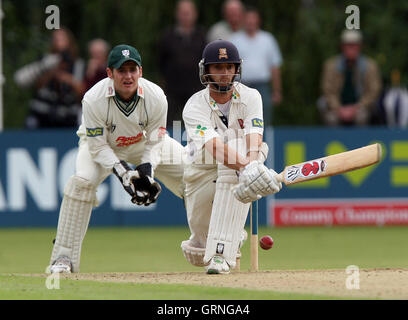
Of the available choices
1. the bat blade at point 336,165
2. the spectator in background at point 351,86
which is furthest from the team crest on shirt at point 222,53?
the spectator in background at point 351,86

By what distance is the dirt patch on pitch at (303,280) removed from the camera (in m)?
6.87

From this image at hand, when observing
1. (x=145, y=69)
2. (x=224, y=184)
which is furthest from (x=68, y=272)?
(x=145, y=69)

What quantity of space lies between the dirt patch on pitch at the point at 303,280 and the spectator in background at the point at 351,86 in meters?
6.57

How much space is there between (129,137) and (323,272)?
6.80 feet

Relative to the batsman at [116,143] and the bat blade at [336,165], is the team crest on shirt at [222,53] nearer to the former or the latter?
the batsman at [116,143]

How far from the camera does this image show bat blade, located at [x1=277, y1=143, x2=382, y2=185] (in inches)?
305

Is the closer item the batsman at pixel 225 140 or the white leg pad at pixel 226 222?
the batsman at pixel 225 140

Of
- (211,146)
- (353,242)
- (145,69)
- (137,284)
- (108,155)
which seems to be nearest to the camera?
(137,284)

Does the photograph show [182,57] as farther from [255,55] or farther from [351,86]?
[351,86]

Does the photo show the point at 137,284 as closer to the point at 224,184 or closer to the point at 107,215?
the point at 224,184

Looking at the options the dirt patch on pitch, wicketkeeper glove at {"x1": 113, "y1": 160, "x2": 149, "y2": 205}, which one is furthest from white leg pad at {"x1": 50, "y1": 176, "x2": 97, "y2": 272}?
the dirt patch on pitch

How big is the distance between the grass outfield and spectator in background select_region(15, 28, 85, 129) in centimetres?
165

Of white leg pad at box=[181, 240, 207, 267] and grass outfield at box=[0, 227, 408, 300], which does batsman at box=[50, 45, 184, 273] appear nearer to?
white leg pad at box=[181, 240, 207, 267]
